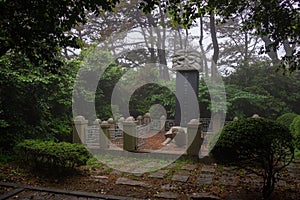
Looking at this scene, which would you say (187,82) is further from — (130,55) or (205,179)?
(130,55)

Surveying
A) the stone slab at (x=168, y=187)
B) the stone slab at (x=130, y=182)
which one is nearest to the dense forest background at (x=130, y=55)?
the stone slab at (x=130, y=182)

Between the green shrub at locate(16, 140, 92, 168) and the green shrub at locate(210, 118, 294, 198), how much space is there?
287cm

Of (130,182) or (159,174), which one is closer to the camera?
(130,182)

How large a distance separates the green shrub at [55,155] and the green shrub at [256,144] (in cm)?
287

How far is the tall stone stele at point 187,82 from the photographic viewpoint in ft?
32.3

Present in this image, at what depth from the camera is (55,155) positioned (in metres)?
5.10

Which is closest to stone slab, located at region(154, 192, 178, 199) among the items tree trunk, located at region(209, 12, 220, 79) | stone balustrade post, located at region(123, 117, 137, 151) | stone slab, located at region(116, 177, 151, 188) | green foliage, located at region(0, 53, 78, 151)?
stone slab, located at region(116, 177, 151, 188)

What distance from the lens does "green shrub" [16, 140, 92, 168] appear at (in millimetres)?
5137

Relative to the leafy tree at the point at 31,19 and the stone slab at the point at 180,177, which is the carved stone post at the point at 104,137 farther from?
the leafy tree at the point at 31,19

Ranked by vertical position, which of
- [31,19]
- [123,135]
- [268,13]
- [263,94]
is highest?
[268,13]

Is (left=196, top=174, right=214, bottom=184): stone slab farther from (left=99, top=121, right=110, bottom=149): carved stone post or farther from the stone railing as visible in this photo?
(left=99, top=121, right=110, bottom=149): carved stone post

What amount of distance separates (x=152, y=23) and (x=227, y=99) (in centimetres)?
680

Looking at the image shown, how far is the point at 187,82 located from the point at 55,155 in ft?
20.3

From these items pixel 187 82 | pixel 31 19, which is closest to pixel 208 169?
pixel 187 82
